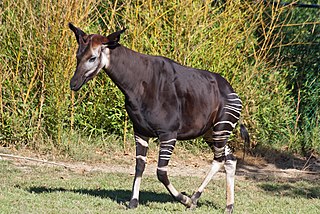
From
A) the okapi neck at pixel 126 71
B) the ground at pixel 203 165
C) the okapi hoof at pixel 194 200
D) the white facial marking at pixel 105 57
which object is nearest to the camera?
the white facial marking at pixel 105 57

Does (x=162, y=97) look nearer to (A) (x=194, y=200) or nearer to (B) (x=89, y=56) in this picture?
(B) (x=89, y=56)

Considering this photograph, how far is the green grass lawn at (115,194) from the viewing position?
7.15 meters

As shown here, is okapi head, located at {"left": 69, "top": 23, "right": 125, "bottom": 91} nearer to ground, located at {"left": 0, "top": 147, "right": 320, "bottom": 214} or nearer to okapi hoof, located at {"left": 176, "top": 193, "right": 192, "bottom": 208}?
ground, located at {"left": 0, "top": 147, "right": 320, "bottom": 214}

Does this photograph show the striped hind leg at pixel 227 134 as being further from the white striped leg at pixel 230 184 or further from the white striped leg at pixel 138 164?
the white striped leg at pixel 138 164

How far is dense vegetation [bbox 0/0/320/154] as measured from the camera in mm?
10148

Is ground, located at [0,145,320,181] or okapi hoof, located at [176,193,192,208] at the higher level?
okapi hoof, located at [176,193,192,208]

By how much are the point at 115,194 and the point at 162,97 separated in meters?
1.50

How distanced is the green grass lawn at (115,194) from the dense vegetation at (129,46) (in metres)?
1.13

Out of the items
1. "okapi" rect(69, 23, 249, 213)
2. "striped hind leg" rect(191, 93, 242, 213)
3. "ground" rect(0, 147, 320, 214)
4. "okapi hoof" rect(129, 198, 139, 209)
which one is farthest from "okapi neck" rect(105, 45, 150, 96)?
"ground" rect(0, 147, 320, 214)

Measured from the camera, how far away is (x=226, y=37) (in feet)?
36.1

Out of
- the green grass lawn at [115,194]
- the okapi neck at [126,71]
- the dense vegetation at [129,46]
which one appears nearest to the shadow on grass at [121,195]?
the green grass lawn at [115,194]

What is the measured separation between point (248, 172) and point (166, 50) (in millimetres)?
2244

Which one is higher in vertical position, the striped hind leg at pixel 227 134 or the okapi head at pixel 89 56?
the okapi head at pixel 89 56

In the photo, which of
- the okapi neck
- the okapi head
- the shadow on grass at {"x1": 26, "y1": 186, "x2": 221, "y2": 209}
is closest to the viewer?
the okapi head
